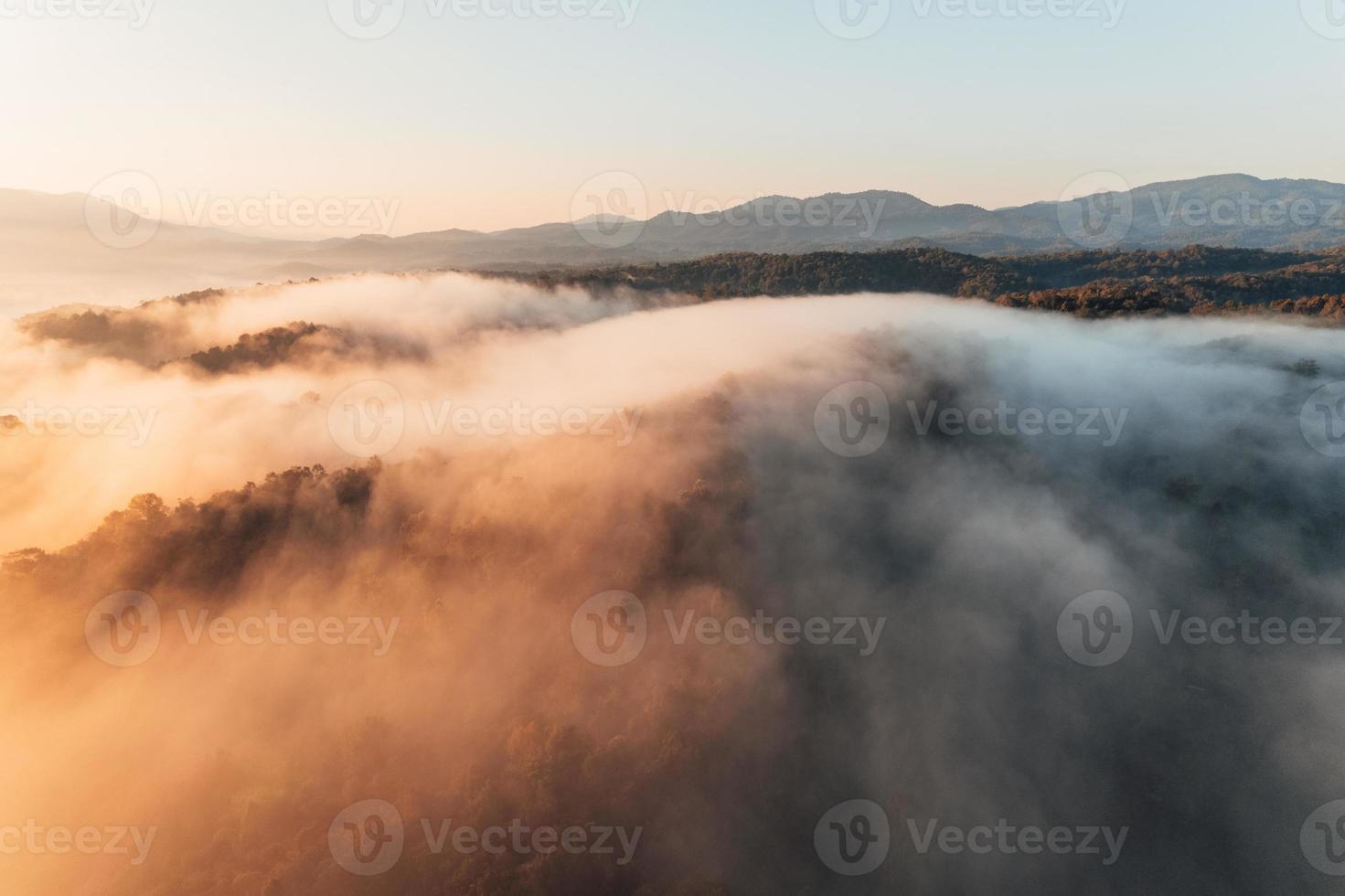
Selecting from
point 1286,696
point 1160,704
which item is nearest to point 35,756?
point 1160,704

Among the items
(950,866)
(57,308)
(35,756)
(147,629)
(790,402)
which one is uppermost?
(57,308)

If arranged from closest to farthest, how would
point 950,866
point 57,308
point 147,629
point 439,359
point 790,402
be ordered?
point 950,866 < point 147,629 < point 790,402 < point 439,359 < point 57,308

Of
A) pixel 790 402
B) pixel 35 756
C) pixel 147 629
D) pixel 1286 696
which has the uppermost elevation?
pixel 790 402

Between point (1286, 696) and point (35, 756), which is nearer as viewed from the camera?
point (35, 756)

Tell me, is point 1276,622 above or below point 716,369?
below

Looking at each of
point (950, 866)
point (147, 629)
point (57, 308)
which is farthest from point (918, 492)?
point (57, 308)

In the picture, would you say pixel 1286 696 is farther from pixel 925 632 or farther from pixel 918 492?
pixel 918 492

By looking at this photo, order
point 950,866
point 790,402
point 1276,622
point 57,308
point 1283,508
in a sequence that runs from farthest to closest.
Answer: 1. point 57,308
2. point 790,402
3. point 1283,508
4. point 1276,622
5. point 950,866

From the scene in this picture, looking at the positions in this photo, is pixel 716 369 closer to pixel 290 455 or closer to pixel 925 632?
pixel 925 632

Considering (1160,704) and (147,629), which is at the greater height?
(147,629)

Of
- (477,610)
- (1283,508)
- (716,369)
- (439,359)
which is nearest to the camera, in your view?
(477,610)
